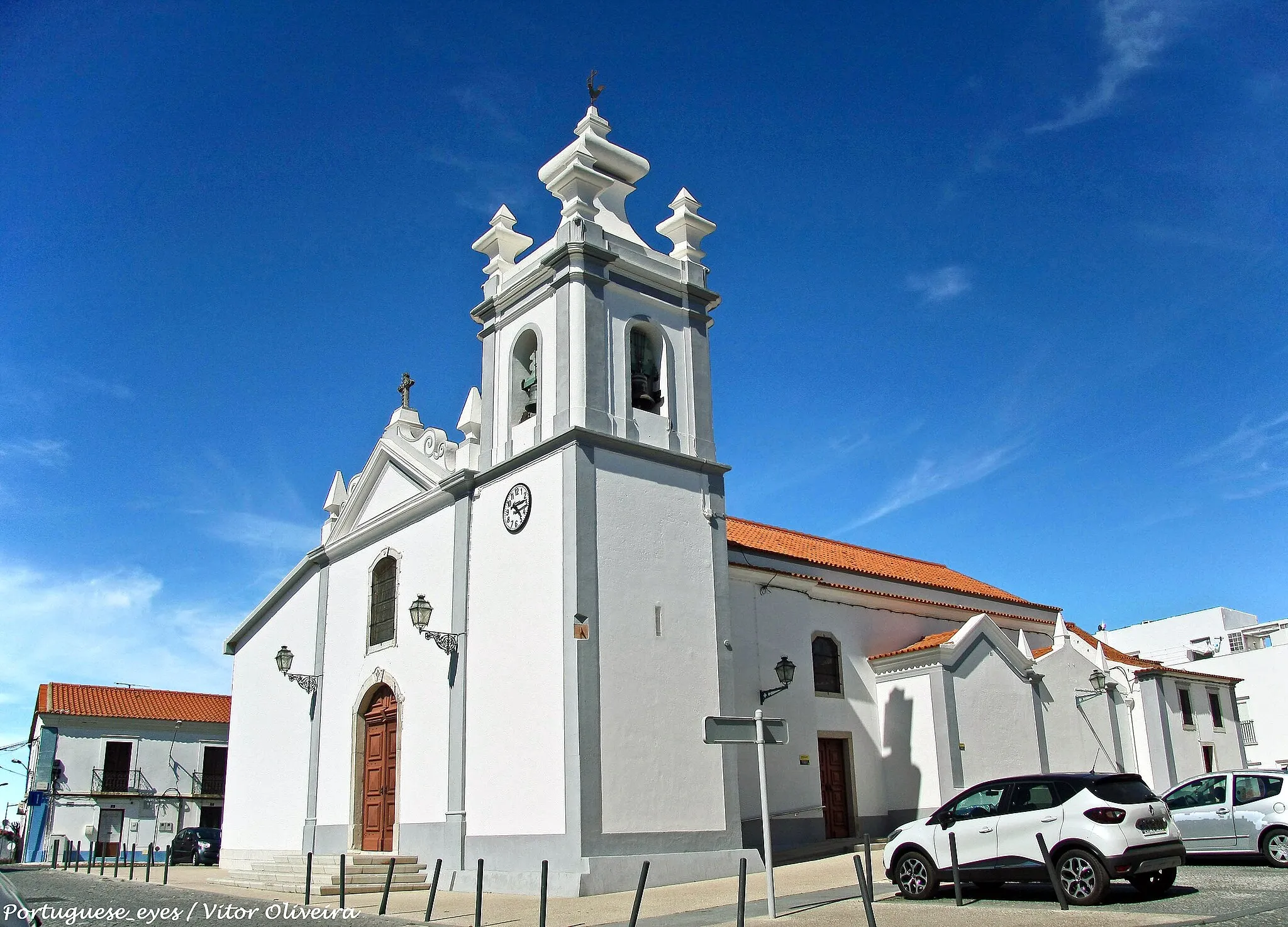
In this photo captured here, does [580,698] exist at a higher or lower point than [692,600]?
lower

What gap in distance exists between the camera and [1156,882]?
11.6m

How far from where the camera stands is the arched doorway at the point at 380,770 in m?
19.5

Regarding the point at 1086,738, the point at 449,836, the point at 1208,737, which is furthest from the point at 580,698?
the point at 1208,737

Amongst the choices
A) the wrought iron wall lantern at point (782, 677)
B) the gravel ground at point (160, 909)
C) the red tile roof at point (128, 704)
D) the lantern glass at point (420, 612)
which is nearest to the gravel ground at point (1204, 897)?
the wrought iron wall lantern at point (782, 677)

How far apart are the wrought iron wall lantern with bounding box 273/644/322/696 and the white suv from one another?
1404cm

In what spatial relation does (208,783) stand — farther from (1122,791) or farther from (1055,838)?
(1122,791)

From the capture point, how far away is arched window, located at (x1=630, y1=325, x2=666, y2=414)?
1859cm

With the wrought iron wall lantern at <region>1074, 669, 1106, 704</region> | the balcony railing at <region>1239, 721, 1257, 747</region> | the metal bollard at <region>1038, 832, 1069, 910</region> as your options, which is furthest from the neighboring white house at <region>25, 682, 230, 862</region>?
the balcony railing at <region>1239, 721, 1257, 747</region>

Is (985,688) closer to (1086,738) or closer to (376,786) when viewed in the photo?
(1086,738)

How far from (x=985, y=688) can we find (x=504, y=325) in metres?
12.3

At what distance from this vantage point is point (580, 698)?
50.8ft

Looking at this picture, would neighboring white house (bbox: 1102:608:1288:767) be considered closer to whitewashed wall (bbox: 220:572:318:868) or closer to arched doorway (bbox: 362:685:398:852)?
arched doorway (bbox: 362:685:398:852)

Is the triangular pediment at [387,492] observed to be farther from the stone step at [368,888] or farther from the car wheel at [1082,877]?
the car wheel at [1082,877]

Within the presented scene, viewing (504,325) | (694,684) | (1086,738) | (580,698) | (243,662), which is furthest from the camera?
(243,662)
